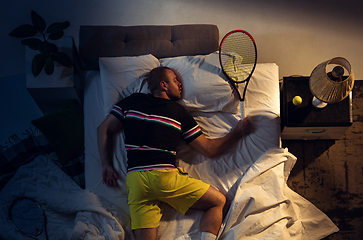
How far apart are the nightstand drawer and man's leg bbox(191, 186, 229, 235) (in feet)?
2.12

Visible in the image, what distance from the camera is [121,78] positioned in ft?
5.86

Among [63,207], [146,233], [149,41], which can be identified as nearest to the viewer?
[146,233]

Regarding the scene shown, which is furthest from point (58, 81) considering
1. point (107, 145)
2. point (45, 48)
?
point (107, 145)

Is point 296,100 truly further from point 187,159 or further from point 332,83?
point 187,159

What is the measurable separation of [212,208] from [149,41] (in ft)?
3.99

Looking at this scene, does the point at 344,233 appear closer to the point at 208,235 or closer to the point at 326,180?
the point at 326,180

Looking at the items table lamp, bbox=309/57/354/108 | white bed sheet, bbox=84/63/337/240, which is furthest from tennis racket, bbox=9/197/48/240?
table lamp, bbox=309/57/354/108

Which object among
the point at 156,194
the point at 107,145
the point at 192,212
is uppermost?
the point at 107,145

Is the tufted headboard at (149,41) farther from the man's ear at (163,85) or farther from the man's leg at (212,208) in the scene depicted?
the man's leg at (212,208)

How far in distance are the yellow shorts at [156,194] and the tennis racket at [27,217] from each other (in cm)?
56

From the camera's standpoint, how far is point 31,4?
8.08 ft

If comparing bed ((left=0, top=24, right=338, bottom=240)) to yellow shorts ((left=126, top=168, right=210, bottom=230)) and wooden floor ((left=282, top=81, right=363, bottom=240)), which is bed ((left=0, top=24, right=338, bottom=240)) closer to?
yellow shorts ((left=126, top=168, right=210, bottom=230))

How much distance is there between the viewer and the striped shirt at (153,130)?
1573 mm

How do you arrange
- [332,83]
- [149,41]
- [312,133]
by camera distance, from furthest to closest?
[149,41], [312,133], [332,83]
